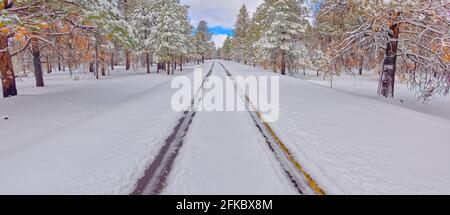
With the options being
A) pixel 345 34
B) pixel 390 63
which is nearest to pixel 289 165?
pixel 390 63

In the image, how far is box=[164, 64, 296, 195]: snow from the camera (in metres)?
3.95

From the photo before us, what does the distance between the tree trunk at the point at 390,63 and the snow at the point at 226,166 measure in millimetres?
9499

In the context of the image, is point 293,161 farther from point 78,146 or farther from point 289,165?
point 78,146

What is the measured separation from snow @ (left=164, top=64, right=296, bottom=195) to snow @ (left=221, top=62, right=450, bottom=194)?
2.21ft

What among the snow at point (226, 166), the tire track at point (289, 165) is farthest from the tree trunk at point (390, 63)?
the snow at point (226, 166)

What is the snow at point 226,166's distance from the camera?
155 inches

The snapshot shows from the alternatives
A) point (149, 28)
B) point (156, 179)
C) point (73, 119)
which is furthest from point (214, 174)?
point (149, 28)

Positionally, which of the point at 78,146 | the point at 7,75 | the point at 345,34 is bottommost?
the point at 78,146

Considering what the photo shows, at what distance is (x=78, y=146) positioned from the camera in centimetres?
591

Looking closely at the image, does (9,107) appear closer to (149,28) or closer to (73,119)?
(73,119)

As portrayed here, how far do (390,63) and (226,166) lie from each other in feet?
39.4

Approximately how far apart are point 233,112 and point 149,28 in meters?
31.8

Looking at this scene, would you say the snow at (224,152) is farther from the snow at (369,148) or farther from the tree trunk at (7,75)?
the tree trunk at (7,75)
